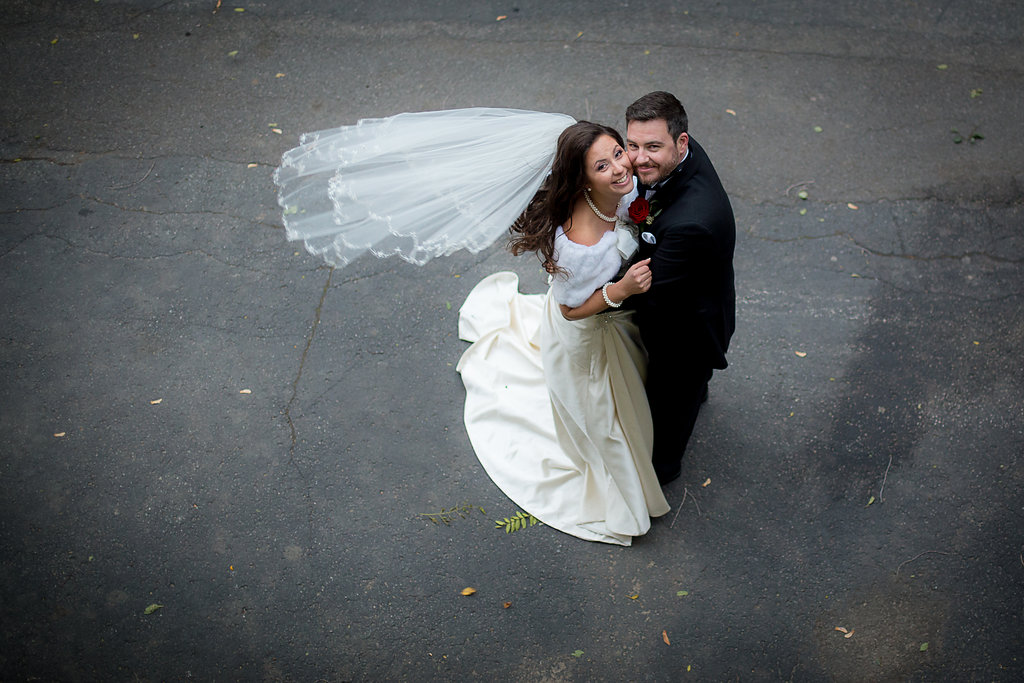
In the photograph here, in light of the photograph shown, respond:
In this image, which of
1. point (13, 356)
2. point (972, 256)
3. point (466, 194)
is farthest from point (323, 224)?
point (972, 256)

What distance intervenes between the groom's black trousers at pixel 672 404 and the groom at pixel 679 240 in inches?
1.5

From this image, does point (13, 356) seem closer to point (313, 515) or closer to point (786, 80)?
point (313, 515)

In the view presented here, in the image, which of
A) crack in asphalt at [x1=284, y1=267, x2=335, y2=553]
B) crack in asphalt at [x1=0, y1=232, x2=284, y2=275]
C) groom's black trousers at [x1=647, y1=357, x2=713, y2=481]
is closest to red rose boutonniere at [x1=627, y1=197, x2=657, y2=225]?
groom's black trousers at [x1=647, y1=357, x2=713, y2=481]

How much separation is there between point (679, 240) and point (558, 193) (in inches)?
22.1

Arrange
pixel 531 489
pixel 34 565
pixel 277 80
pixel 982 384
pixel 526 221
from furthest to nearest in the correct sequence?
pixel 277 80, pixel 982 384, pixel 531 489, pixel 34 565, pixel 526 221

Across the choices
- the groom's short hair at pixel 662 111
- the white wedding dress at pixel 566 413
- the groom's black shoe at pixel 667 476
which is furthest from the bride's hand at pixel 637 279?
the groom's black shoe at pixel 667 476

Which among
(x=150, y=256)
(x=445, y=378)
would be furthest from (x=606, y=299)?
(x=150, y=256)

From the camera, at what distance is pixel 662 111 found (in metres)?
3.30

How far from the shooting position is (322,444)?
4691mm

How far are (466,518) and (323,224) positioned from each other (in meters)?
1.79

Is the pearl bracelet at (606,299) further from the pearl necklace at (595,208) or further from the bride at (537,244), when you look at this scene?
the pearl necklace at (595,208)

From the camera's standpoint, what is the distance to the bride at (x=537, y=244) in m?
3.50

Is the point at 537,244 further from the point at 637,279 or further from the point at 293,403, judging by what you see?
the point at 293,403

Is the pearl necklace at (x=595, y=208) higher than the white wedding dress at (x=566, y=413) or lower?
higher
